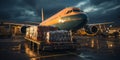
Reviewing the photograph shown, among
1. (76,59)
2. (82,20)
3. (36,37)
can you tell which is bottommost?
(76,59)

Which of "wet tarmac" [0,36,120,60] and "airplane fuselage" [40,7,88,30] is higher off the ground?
"airplane fuselage" [40,7,88,30]

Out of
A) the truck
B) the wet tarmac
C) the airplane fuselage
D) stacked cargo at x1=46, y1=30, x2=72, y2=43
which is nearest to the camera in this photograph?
the wet tarmac

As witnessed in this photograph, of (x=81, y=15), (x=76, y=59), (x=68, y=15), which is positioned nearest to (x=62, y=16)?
(x=68, y=15)

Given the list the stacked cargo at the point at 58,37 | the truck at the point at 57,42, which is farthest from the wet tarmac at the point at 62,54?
the stacked cargo at the point at 58,37

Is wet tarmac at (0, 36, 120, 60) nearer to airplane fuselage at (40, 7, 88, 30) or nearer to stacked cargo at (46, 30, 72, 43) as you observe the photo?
stacked cargo at (46, 30, 72, 43)

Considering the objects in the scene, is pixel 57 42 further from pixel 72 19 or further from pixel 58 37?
pixel 72 19

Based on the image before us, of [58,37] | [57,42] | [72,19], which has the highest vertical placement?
[72,19]

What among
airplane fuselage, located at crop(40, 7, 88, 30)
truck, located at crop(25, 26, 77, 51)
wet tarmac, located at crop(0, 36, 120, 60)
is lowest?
wet tarmac, located at crop(0, 36, 120, 60)

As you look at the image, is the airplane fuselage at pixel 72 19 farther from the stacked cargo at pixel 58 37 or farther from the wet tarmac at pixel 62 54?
the stacked cargo at pixel 58 37

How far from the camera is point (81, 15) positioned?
1905 centimetres

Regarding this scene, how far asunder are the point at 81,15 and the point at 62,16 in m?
3.18

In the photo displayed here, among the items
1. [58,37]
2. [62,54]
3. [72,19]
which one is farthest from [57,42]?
[72,19]

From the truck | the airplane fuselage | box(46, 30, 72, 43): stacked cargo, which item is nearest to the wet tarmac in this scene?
the truck

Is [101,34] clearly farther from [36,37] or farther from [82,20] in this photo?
[36,37]
